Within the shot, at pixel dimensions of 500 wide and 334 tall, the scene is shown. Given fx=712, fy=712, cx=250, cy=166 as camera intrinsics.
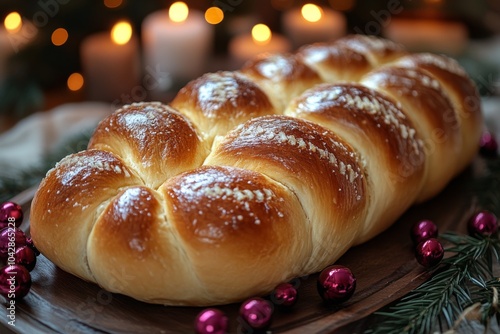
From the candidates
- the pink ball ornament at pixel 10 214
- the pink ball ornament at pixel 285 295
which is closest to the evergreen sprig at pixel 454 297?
the pink ball ornament at pixel 285 295

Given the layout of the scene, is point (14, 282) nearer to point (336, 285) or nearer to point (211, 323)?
point (211, 323)

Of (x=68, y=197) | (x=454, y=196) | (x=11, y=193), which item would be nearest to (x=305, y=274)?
(x=68, y=197)

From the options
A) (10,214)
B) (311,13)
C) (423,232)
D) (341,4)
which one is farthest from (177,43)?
(423,232)

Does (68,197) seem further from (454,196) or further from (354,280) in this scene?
(454,196)

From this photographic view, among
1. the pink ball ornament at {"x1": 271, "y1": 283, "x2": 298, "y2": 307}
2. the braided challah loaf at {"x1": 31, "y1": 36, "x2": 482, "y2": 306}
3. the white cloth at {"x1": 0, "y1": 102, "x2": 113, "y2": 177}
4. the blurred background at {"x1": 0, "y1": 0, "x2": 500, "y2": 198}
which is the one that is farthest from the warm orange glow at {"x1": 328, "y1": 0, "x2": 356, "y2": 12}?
the pink ball ornament at {"x1": 271, "y1": 283, "x2": 298, "y2": 307}

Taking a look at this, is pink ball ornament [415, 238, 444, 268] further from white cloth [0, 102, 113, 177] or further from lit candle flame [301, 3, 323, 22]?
lit candle flame [301, 3, 323, 22]

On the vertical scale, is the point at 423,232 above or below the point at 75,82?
above

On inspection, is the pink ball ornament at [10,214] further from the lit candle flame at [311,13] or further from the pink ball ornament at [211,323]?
the lit candle flame at [311,13]
